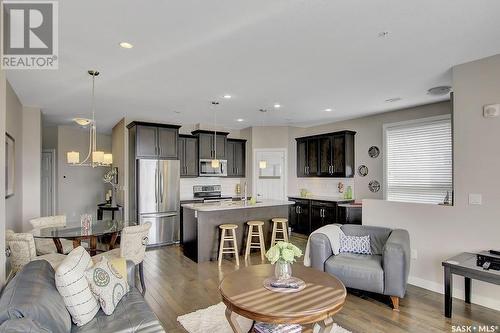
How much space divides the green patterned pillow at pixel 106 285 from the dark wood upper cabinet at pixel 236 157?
5377 millimetres

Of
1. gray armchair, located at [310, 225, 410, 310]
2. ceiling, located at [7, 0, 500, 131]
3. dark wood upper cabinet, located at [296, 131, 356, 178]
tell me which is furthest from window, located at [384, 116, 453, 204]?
gray armchair, located at [310, 225, 410, 310]

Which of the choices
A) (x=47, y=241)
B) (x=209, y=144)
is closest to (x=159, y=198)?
(x=209, y=144)

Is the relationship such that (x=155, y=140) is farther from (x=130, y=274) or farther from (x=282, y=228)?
(x=130, y=274)

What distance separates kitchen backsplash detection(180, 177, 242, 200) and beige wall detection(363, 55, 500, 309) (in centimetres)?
492

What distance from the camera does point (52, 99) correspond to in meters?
4.75

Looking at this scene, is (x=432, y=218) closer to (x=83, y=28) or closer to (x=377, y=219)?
(x=377, y=219)

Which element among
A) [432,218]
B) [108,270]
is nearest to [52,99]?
[108,270]

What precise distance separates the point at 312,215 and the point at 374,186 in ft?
5.05

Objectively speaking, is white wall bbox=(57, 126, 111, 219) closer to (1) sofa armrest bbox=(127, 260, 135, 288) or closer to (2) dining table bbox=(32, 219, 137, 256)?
(2) dining table bbox=(32, 219, 137, 256)

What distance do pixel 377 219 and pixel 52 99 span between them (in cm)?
560

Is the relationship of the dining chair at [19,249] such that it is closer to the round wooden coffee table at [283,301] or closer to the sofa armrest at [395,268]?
the round wooden coffee table at [283,301]

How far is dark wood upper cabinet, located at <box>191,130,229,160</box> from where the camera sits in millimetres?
7109

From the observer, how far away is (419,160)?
17.7 feet

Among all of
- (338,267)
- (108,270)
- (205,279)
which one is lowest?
(205,279)
